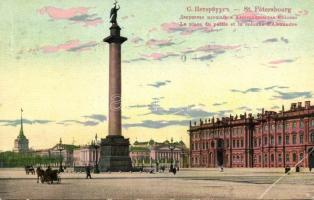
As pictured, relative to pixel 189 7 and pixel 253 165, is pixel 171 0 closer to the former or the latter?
pixel 189 7

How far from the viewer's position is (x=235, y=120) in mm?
82375

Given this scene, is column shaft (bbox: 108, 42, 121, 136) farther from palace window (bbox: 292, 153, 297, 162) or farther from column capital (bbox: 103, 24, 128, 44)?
palace window (bbox: 292, 153, 297, 162)

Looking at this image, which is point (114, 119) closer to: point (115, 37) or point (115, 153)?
point (115, 153)

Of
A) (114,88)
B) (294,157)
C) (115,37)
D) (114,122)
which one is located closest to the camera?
(114,88)

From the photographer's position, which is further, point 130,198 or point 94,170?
point 94,170

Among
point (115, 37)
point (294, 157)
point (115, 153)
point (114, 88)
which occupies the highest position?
point (115, 37)

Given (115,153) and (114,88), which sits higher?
(114,88)

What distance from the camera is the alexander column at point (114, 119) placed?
40.2 metres

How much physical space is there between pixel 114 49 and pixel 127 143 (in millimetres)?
7205

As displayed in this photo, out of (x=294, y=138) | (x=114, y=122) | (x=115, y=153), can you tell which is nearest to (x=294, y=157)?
(x=294, y=138)

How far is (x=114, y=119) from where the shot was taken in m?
40.4

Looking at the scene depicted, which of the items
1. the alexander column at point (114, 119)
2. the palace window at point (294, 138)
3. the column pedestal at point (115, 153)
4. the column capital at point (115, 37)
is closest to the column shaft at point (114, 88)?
the alexander column at point (114, 119)

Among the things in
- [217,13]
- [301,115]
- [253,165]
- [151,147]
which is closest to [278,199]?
[217,13]

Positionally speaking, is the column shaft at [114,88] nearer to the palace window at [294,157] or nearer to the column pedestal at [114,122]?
the column pedestal at [114,122]
